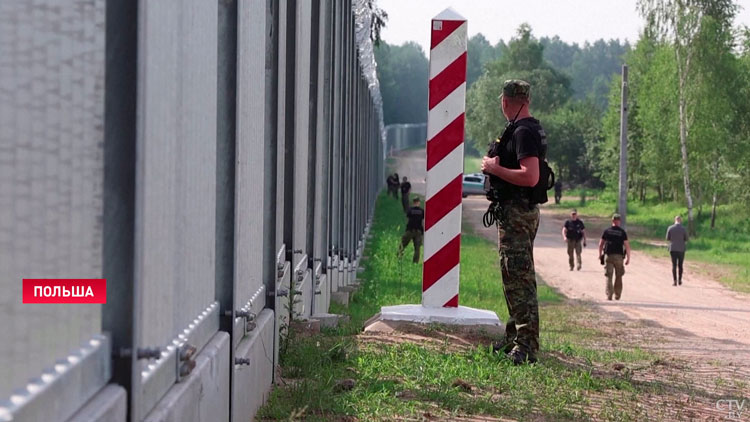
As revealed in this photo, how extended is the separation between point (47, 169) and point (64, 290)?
247mm

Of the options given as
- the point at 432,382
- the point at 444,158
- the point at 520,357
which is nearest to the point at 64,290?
the point at 432,382

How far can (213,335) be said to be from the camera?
4.58m

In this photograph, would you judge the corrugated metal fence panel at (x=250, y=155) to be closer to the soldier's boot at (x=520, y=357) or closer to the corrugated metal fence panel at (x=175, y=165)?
the corrugated metal fence panel at (x=175, y=165)

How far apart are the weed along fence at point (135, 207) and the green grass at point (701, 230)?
24.4 metres

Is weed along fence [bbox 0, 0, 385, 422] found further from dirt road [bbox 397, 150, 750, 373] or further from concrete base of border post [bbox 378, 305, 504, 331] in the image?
dirt road [bbox 397, 150, 750, 373]

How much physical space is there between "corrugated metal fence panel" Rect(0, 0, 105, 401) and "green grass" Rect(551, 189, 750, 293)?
26.6m

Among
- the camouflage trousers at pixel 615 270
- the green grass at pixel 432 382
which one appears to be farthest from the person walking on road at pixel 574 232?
the green grass at pixel 432 382

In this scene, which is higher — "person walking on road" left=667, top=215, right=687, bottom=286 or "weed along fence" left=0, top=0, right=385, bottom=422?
"weed along fence" left=0, top=0, right=385, bottom=422

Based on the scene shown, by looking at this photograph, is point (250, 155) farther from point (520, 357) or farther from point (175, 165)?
point (520, 357)

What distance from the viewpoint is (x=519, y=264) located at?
7438 millimetres

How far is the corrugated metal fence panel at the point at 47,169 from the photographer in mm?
2193

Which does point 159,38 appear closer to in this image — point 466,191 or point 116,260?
point 116,260

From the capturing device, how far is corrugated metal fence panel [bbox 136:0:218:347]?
2973 millimetres

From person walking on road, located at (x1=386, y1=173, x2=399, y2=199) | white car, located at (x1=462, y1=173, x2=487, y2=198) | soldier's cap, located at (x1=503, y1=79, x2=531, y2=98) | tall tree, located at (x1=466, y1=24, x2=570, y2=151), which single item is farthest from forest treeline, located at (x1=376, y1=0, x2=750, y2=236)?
soldier's cap, located at (x1=503, y1=79, x2=531, y2=98)
